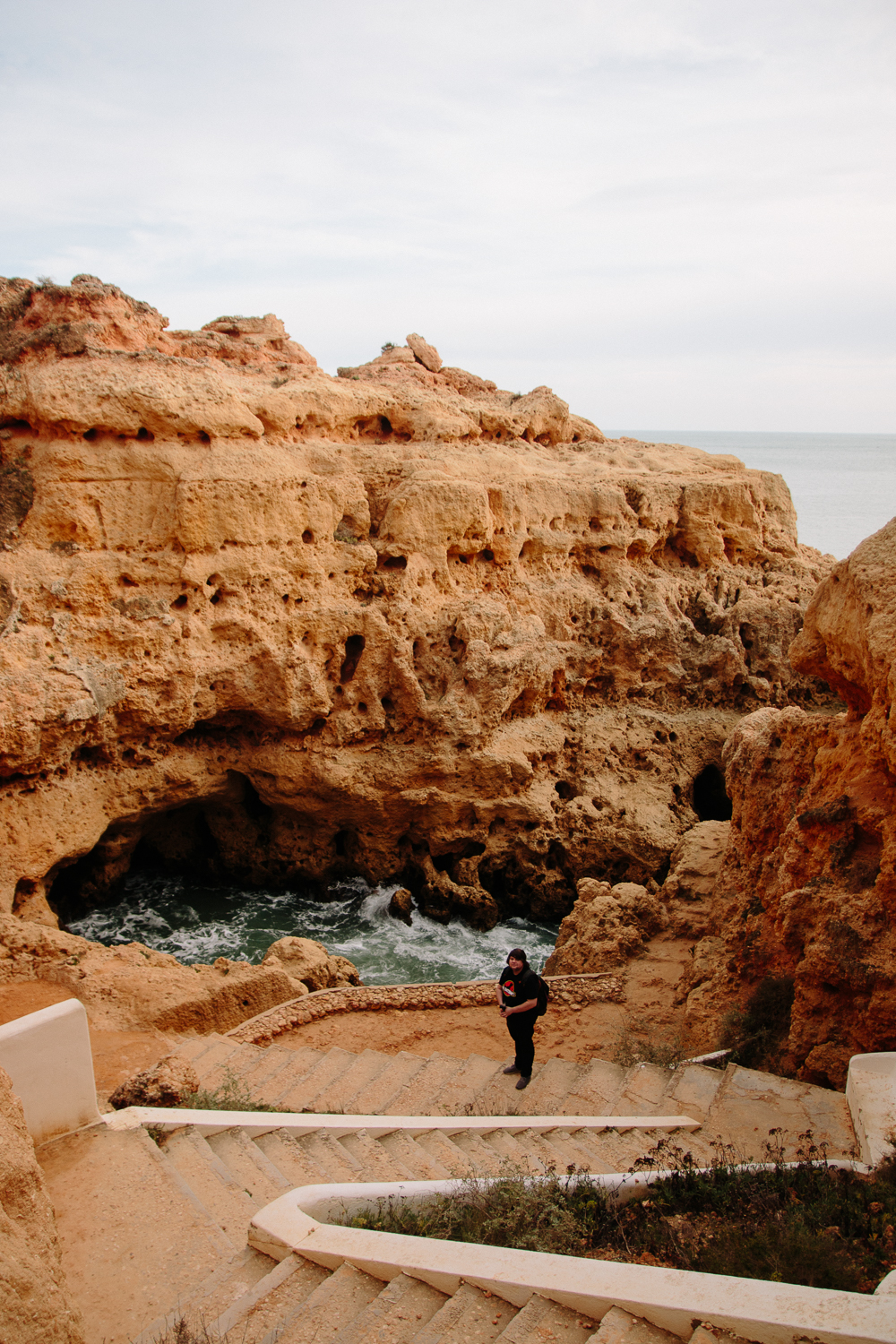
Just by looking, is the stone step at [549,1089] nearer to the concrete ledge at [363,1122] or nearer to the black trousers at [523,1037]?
the black trousers at [523,1037]

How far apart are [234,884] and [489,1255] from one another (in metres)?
11.8

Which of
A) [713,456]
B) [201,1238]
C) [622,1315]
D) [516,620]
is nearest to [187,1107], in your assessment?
[201,1238]

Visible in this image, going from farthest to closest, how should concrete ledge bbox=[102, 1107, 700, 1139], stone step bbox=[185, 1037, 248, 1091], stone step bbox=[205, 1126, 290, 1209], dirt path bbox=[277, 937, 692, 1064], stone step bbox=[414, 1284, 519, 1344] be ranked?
1. dirt path bbox=[277, 937, 692, 1064]
2. stone step bbox=[185, 1037, 248, 1091]
3. concrete ledge bbox=[102, 1107, 700, 1139]
4. stone step bbox=[205, 1126, 290, 1209]
5. stone step bbox=[414, 1284, 519, 1344]

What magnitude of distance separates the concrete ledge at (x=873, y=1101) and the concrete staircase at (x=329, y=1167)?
0.19 meters

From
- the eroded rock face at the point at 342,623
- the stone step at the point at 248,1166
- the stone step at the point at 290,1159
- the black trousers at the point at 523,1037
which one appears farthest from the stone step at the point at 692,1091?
the eroded rock face at the point at 342,623

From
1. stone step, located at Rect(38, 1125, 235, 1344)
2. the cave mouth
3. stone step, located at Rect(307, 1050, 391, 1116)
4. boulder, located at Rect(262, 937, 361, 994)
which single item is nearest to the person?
stone step, located at Rect(307, 1050, 391, 1116)

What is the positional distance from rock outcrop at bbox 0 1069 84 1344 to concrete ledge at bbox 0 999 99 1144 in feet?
3.39

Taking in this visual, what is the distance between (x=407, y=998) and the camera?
9898mm

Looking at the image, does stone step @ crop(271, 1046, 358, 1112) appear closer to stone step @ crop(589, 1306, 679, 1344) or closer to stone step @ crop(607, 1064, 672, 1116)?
stone step @ crop(607, 1064, 672, 1116)

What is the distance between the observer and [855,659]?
7.32 metres

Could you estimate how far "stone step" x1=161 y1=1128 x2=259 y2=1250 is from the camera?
4793 millimetres

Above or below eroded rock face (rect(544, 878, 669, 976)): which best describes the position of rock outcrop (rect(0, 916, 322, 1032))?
above

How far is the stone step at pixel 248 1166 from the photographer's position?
5146 millimetres

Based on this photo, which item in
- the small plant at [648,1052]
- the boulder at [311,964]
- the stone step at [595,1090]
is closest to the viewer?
the stone step at [595,1090]
